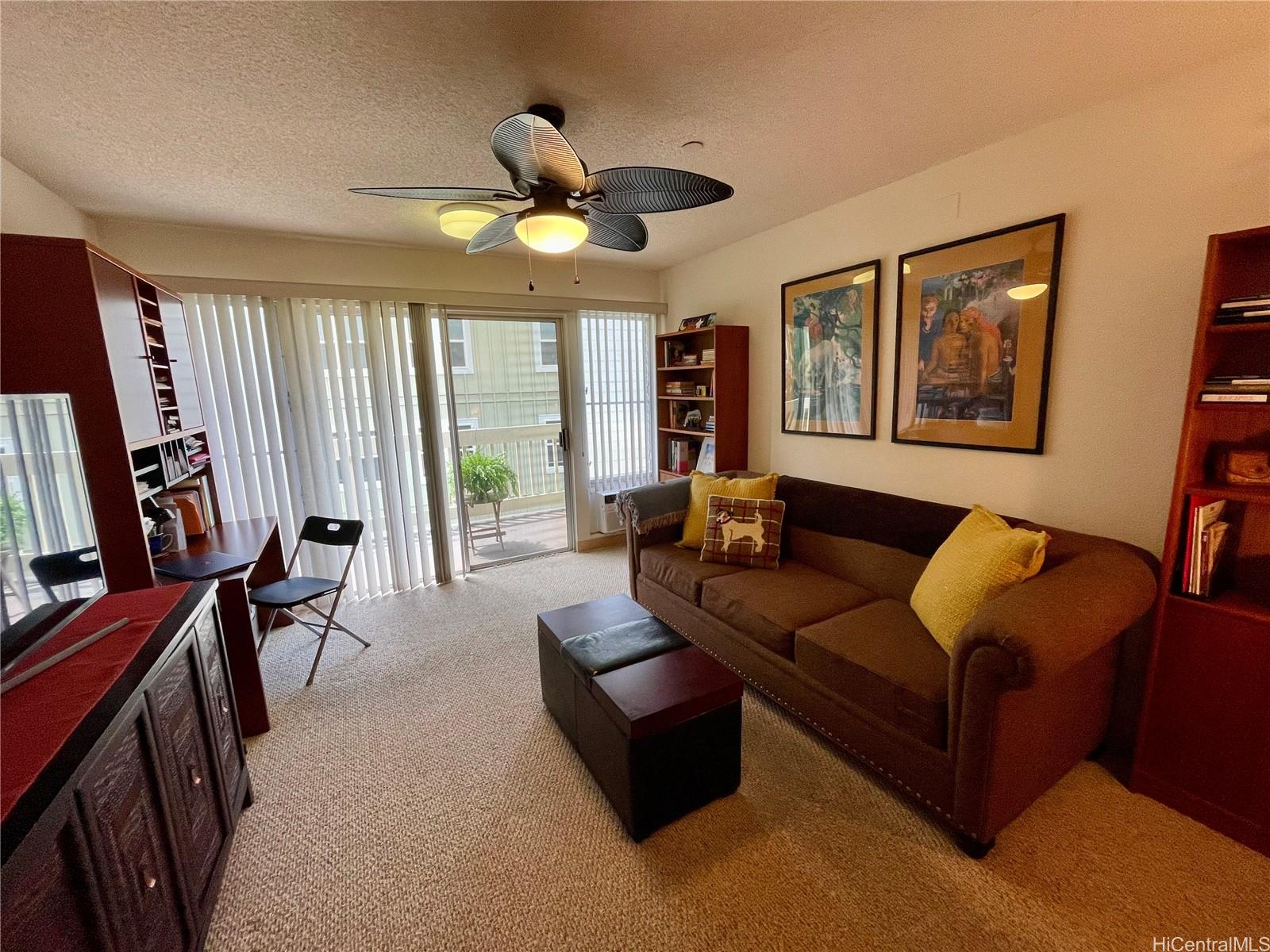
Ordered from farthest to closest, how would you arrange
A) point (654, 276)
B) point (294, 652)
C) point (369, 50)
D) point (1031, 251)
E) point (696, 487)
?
point (654, 276), point (696, 487), point (294, 652), point (1031, 251), point (369, 50)

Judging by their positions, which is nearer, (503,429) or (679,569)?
(679,569)

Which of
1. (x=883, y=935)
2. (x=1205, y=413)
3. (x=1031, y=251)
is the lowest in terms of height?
(x=883, y=935)

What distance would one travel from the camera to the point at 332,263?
330cm

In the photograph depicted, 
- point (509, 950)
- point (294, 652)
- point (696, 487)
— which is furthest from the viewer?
point (696, 487)

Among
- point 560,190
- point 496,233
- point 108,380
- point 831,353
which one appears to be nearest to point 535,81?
point 560,190

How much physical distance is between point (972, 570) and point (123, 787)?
242 cm

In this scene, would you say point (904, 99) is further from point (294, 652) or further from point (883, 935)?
point (294, 652)

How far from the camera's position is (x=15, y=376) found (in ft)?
5.67

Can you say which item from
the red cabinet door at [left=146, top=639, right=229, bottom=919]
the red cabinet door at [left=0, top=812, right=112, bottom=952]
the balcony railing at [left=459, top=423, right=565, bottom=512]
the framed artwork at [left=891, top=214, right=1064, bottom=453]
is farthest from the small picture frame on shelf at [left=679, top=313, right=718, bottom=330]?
the red cabinet door at [left=0, top=812, right=112, bottom=952]

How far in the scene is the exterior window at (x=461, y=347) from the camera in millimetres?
4109

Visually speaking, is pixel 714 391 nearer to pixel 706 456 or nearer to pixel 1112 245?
pixel 706 456

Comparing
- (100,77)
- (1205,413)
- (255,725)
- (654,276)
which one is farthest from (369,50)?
(654,276)

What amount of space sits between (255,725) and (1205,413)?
3.78 meters

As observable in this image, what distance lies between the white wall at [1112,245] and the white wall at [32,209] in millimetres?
3864
